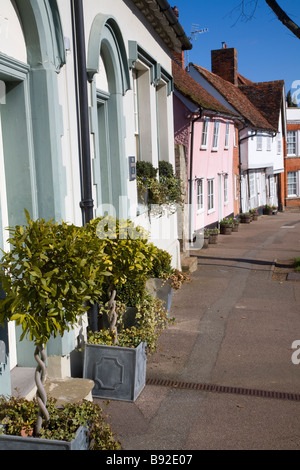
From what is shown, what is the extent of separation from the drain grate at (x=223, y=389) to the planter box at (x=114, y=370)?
48 cm

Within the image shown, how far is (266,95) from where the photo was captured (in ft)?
112

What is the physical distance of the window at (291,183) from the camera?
→ 3753 cm

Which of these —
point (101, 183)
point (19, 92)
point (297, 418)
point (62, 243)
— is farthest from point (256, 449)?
point (101, 183)

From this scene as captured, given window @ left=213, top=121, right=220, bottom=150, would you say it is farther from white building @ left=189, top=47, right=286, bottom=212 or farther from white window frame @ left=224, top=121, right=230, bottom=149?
white building @ left=189, top=47, right=286, bottom=212

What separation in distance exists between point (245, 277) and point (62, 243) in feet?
29.2

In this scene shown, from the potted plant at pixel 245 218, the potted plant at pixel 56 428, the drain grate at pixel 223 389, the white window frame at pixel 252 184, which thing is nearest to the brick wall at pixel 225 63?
the white window frame at pixel 252 184

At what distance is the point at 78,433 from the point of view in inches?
143

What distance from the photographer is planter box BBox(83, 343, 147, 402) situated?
5273mm

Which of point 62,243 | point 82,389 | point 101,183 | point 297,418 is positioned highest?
point 101,183

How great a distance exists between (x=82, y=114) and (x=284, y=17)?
6.92m

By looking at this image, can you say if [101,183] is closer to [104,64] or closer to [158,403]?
[104,64]

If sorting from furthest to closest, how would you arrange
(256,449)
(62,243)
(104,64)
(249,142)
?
(249,142), (104,64), (256,449), (62,243)

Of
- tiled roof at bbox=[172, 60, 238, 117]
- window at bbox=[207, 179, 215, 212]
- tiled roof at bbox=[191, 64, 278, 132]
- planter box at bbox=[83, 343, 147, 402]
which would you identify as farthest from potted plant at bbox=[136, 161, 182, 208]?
tiled roof at bbox=[191, 64, 278, 132]

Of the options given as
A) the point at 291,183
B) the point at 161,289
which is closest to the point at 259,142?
the point at 291,183
